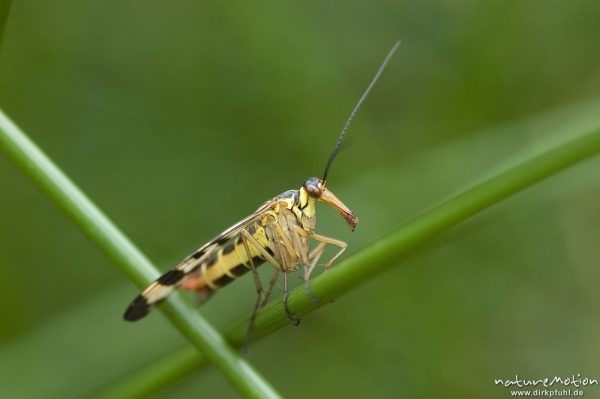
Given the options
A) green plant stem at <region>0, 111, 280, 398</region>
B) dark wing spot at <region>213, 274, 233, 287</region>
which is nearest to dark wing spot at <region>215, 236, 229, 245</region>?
dark wing spot at <region>213, 274, 233, 287</region>

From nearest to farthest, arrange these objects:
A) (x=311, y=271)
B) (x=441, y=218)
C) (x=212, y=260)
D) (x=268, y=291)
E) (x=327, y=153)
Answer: (x=441, y=218), (x=311, y=271), (x=268, y=291), (x=212, y=260), (x=327, y=153)

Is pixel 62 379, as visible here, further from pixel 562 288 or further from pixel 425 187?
pixel 562 288

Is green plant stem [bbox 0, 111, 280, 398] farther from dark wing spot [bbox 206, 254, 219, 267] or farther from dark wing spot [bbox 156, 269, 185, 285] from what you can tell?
dark wing spot [bbox 206, 254, 219, 267]

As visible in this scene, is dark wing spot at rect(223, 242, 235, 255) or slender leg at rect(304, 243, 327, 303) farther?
dark wing spot at rect(223, 242, 235, 255)

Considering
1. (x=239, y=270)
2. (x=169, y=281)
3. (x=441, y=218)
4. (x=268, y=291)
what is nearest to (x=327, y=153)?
(x=239, y=270)

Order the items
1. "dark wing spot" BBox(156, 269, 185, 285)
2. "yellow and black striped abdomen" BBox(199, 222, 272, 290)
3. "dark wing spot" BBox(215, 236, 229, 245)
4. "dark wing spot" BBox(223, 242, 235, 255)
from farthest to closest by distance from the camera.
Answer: "dark wing spot" BBox(223, 242, 235, 255), "yellow and black striped abdomen" BBox(199, 222, 272, 290), "dark wing spot" BBox(215, 236, 229, 245), "dark wing spot" BBox(156, 269, 185, 285)

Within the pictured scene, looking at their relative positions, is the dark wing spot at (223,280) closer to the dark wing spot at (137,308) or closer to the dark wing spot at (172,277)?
the dark wing spot at (172,277)

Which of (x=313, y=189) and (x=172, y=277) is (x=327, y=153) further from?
(x=172, y=277)

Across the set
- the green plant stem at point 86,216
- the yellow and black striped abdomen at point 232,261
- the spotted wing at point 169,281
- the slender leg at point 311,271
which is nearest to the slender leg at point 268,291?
the yellow and black striped abdomen at point 232,261
